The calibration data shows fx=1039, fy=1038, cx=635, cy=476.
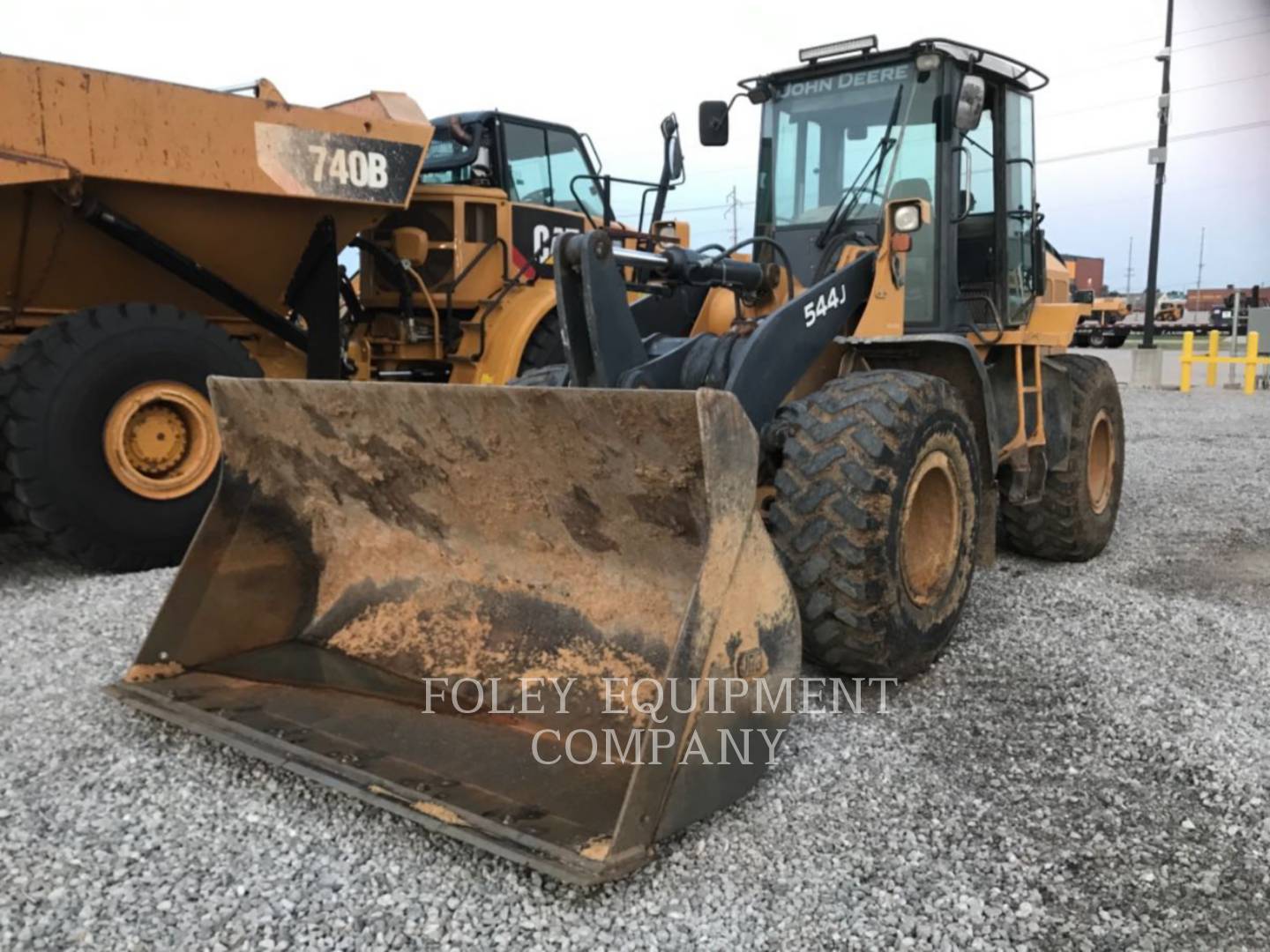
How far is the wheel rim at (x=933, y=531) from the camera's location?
3.65 metres

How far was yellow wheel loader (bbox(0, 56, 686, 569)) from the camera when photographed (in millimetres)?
5145

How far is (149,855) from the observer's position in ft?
8.25

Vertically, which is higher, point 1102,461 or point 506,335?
point 506,335

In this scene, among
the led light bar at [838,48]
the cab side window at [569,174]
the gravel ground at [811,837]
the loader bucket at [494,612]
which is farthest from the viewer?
the cab side window at [569,174]

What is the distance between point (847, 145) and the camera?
479 cm

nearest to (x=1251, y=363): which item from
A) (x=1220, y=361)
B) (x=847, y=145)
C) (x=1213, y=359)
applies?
(x=1220, y=361)

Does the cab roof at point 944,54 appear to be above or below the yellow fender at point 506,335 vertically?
above

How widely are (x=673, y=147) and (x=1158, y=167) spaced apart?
18.7 meters

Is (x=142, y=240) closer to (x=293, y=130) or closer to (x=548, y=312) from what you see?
(x=293, y=130)

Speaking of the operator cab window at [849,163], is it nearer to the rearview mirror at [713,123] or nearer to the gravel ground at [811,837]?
the rearview mirror at [713,123]

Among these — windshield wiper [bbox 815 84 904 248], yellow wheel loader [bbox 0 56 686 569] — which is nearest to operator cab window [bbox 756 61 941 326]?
windshield wiper [bbox 815 84 904 248]

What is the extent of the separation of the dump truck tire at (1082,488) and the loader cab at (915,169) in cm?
69

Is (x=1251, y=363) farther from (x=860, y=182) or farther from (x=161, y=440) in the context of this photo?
(x=161, y=440)

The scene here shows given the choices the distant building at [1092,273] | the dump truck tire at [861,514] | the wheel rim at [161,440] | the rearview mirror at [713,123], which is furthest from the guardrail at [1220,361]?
the wheel rim at [161,440]
